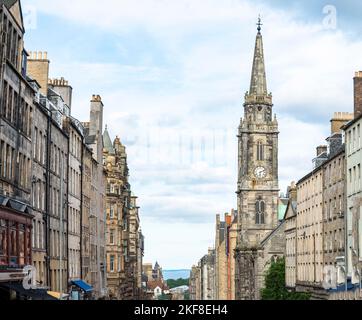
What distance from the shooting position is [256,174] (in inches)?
5266

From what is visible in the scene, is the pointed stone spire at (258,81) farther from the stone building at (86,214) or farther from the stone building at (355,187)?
the stone building at (355,187)

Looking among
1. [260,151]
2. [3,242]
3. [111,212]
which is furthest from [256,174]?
[3,242]

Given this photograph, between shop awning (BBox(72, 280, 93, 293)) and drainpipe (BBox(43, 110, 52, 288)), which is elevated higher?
drainpipe (BBox(43, 110, 52, 288))

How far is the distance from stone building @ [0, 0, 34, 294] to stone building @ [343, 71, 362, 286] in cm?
2244

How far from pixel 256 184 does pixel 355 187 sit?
8082 centimetres

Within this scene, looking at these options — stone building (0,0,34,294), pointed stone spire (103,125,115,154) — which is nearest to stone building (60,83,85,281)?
stone building (0,0,34,294)

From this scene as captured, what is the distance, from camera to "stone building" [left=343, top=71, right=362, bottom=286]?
5022 centimetres

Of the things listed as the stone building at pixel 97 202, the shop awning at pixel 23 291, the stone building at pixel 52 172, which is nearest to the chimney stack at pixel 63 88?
the stone building at pixel 52 172

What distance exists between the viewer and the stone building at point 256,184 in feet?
424

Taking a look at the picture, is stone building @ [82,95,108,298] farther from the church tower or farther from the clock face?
the clock face

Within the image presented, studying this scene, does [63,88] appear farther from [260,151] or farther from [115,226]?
[260,151]

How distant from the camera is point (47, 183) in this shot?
142ft

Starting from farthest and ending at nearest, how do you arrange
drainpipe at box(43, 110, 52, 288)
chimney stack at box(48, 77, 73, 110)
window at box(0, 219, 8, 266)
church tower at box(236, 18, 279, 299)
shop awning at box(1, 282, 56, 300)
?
church tower at box(236, 18, 279, 299), chimney stack at box(48, 77, 73, 110), drainpipe at box(43, 110, 52, 288), shop awning at box(1, 282, 56, 300), window at box(0, 219, 8, 266)
